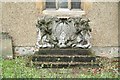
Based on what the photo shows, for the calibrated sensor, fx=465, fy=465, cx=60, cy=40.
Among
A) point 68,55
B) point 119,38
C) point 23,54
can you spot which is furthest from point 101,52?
point 68,55

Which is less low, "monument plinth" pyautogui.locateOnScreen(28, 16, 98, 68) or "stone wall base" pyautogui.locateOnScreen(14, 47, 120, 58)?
"monument plinth" pyautogui.locateOnScreen(28, 16, 98, 68)

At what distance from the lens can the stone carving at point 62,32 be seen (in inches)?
437

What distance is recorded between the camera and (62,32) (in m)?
11.2

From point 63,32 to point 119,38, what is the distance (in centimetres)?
282

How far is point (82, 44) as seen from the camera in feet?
36.3

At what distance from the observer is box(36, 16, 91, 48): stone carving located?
36.4ft

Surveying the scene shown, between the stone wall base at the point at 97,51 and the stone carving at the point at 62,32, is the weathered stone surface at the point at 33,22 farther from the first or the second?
the stone carving at the point at 62,32

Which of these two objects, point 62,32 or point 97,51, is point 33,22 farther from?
point 62,32

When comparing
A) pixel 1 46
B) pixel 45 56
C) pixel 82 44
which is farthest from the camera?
pixel 1 46

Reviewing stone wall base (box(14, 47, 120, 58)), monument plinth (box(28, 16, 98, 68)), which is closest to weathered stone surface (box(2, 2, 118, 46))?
stone wall base (box(14, 47, 120, 58))

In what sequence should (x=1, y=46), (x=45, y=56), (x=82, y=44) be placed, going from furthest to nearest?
(x=1, y=46)
(x=82, y=44)
(x=45, y=56)

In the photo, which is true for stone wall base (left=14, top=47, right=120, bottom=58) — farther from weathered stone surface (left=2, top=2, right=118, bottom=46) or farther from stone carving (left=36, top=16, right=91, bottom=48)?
stone carving (left=36, top=16, right=91, bottom=48)

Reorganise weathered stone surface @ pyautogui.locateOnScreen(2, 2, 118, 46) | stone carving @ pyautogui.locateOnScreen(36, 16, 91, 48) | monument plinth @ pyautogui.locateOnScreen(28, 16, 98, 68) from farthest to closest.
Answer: weathered stone surface @ pyautogui.locateOnScreen(2, 2, 118, 46) → stone carving @ pyautogui.locateOnScreen(36, 16, 91, 48) → monument plinth @ pyautogui.locateOnScreen(28, 16, 98, 68)

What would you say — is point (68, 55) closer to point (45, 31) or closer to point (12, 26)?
point (45, 31)
